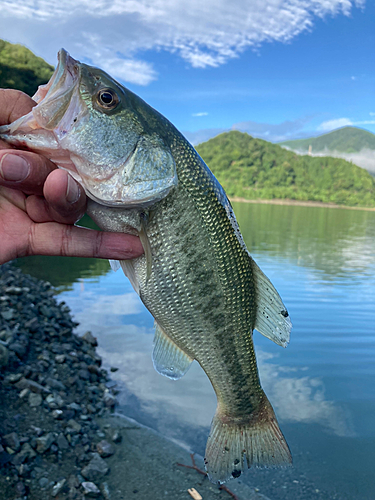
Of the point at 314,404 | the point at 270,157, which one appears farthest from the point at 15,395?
the point at 270,157

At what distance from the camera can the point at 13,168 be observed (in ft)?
6.51

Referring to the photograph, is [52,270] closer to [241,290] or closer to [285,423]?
[285,423]

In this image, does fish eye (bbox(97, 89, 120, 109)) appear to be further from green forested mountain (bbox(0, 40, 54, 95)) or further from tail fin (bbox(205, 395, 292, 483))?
green forested mountain (bbox(0, 40, 54, 95))

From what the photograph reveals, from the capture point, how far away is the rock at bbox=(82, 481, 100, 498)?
12.8 feet

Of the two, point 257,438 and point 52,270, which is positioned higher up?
point 257,438

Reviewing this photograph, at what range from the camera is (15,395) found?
15.9ft

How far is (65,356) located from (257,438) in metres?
4.66

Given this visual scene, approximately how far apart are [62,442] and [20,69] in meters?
41.7

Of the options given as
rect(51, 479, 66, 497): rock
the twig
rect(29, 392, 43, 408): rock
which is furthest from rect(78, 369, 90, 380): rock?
rect(51, 479, 66, 497): rock

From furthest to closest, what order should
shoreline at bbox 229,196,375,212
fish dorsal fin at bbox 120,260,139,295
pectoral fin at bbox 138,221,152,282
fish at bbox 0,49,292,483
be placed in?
1. shoreline at bbox 229,196,375,212
2. fish dorsal fin at bbox 120,260,139,295
3. pectoral fin at bbox 138,221,152,282
4. fish at bbox 0,49,292,483

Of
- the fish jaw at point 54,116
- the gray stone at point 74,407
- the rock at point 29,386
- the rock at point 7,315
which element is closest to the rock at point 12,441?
the rock at point 29,386

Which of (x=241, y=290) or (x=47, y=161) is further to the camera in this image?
(x=241, y=290)

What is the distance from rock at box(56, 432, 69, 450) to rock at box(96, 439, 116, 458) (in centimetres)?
43

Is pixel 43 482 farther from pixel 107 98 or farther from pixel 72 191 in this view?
pixel 107 98
